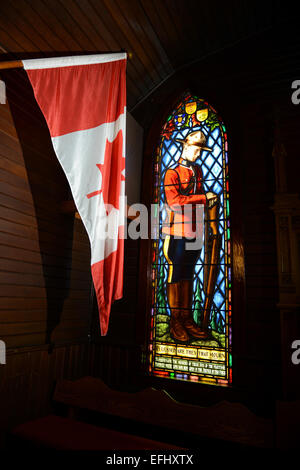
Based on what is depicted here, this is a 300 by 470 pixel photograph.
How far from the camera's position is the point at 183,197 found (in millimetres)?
3779

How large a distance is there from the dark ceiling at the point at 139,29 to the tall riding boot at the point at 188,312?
7.57 feet

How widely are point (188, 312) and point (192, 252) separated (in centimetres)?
67

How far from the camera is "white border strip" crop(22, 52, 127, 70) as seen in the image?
7.52 ft

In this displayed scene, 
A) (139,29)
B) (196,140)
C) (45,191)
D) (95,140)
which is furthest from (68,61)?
(196,140)

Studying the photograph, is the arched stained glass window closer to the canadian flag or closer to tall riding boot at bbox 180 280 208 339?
tall riding boot at bbox 180 280 208 339

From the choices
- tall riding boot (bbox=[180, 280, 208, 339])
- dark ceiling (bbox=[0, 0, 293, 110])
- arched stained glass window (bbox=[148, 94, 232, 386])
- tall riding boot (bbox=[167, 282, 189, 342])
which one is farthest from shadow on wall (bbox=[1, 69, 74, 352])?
tall riding boot (bbox=[180, 280, 208, 339])

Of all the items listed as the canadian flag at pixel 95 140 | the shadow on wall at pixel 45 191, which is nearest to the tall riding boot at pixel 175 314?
the shadow on wall at pixel 45 191

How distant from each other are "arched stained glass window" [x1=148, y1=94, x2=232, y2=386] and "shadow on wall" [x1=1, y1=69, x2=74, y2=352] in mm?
A: 1052

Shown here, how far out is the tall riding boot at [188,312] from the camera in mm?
3355

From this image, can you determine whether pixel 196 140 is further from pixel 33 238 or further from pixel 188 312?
pixel 33 238

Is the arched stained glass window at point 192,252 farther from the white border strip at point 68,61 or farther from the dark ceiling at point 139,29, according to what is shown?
the white border strip at point 68,61

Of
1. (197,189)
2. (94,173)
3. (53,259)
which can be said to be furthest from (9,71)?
(197,189)

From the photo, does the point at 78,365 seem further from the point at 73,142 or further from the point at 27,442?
the point at 73,142

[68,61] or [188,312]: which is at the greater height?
[68,61]
